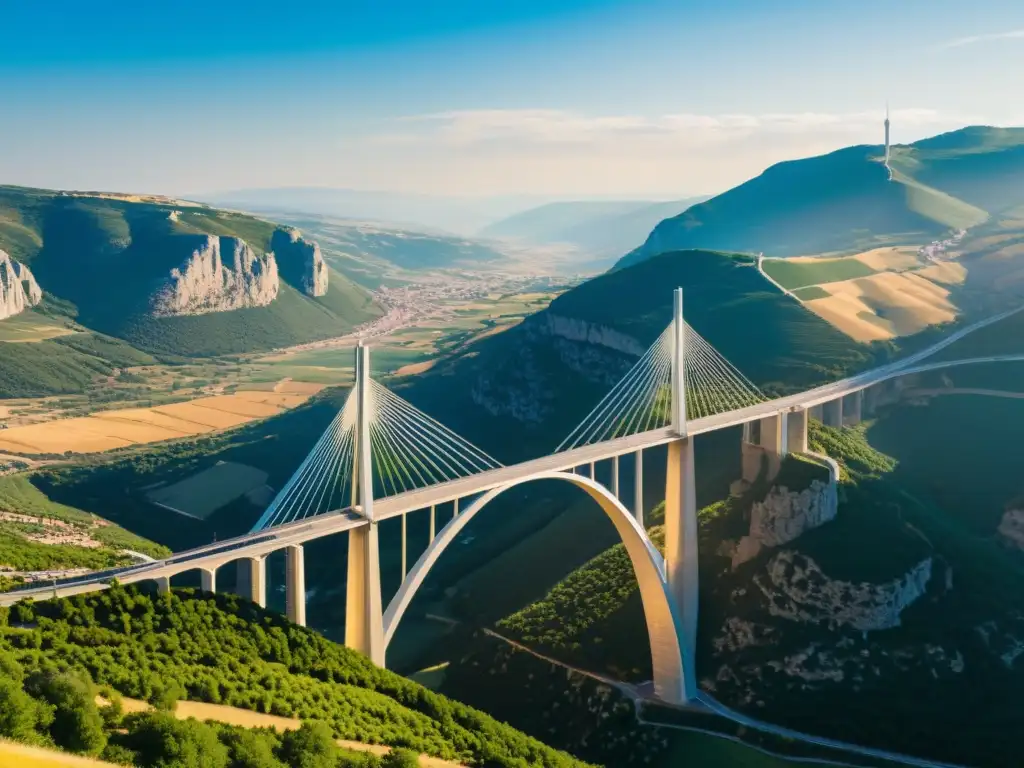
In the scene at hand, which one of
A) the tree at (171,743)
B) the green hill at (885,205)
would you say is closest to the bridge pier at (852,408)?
the tree at (171,743)

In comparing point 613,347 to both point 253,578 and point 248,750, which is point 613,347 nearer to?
point 253,578

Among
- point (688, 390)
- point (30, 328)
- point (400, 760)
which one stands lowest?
point (30, 328)

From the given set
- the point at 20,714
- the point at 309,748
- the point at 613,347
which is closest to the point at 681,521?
the point at 309,748

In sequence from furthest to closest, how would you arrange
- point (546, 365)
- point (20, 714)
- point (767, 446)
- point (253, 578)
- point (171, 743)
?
1. point (546, 365)
2. point (767, 446)
3. point (253, 578)
4. point (171, 743)
5. point (20, 714)

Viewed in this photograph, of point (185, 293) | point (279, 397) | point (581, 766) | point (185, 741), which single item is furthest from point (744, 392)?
point (185, 293)

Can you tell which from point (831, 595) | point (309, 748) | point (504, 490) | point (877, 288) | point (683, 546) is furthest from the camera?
point (877, 288)

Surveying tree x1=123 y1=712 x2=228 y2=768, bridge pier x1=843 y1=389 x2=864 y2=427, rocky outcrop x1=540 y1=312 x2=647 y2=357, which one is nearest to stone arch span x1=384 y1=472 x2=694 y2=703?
tree x1=123 y1=712 x2=228 y2=768

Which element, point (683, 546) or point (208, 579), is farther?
point (683, 546)

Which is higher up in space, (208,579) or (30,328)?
(208,579)
